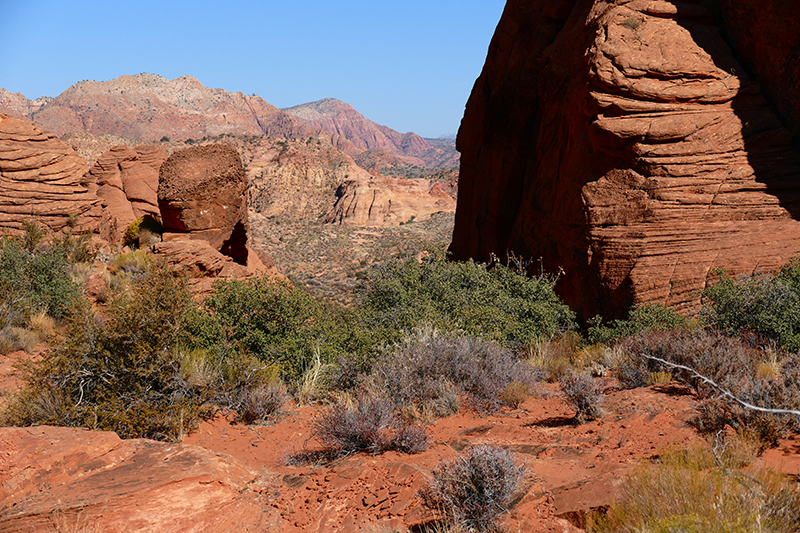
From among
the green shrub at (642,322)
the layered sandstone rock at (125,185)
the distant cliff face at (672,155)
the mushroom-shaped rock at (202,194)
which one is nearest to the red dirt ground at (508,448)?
the green shrub at (642,322)

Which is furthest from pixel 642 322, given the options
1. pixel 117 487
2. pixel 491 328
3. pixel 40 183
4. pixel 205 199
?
pixel 40 183

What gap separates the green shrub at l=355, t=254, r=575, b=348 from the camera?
29.2 feet

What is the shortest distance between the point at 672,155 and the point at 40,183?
16175 millimetres

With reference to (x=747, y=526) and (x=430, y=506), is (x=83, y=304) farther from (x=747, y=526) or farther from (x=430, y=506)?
(x=747, y=526)

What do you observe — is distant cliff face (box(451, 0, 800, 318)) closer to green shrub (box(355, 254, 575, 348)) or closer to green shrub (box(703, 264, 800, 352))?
green shrub (box(355, 254, 575, 348))

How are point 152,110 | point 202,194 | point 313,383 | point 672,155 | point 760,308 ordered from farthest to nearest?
point 152,110, point 202,194, point 672,155, point 760,308, point 313,383

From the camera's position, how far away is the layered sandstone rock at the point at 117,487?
11.3ft

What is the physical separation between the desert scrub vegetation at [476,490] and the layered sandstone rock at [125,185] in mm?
16254

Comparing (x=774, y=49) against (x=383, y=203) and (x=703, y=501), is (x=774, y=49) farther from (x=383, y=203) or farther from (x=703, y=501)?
(x=383, y=203)

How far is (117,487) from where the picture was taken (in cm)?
363

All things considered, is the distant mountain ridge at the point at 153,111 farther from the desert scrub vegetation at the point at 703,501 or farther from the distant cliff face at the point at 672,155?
the desert scrub vegetation at the point at 703,501

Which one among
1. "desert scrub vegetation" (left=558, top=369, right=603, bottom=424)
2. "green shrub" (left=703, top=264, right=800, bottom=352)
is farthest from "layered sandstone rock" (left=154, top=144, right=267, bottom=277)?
→ "green shrub" (left=703, top=264, right=800, bottom=352)

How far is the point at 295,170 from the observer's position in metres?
68.1

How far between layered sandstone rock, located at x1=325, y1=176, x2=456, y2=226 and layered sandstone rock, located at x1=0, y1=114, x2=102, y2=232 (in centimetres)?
4183
